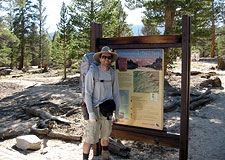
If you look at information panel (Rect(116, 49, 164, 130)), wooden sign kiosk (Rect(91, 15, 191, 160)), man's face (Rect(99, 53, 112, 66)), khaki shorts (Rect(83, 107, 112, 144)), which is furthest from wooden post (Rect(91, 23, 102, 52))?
khaki shorts (Rect(83, 107, 112, 144))

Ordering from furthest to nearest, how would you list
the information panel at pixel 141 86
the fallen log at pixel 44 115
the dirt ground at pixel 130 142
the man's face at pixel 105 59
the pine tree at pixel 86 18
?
1. the pine tree at pixel 86 18
2. the fallen log at pixel 44 115
3. the dirt ground at pixel 130 142
4. the information panel at pixel 141 86
5. the man's face at pixel 105 59

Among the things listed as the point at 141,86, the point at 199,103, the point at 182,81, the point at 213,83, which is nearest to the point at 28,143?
the point at 141,86

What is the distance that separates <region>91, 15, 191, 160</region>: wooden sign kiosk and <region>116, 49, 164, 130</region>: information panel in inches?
4.4

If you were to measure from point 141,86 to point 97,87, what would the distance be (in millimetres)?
862

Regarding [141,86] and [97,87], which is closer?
[97,87]

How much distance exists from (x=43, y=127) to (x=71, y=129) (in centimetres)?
74

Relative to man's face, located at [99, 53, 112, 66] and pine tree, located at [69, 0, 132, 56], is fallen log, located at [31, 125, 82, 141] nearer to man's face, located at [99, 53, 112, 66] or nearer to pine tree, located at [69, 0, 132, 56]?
man's face, located at [99, 53, 112, 66]

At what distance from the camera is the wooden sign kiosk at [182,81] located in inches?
134

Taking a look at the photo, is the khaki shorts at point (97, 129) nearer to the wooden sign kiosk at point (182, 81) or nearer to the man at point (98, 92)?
the man at point (98, 92)

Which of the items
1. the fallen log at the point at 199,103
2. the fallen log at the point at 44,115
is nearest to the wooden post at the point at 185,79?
the fallen log at the point at 44,115

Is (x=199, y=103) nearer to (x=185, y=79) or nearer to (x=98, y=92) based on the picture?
(x=185, y=79)

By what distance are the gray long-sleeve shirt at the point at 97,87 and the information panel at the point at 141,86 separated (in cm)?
47

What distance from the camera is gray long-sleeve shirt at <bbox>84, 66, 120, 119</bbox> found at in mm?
3367

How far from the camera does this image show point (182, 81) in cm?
348
